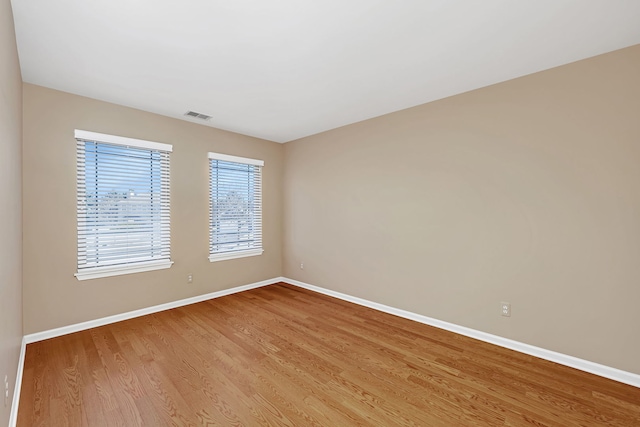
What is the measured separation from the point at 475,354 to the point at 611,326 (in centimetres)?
110

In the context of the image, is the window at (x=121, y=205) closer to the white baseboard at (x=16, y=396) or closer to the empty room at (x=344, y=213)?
the empty room at (x=344, y=213)

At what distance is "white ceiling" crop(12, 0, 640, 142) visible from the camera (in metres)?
1.78

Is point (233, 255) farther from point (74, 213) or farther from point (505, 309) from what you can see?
point (505, 309)

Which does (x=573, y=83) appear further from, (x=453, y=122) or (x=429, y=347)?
(x=429, y=347)

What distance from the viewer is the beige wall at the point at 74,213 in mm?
2791

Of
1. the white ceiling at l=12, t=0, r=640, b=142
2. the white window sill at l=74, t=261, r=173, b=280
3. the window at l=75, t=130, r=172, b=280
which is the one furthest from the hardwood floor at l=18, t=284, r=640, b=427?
the white ceiling at l=12, t=0, r=640, b=142

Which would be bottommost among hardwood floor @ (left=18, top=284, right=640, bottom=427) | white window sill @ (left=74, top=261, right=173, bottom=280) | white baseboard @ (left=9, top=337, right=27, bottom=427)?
hardwood floor @ (left=18, top=284, right=640, bottom=427)

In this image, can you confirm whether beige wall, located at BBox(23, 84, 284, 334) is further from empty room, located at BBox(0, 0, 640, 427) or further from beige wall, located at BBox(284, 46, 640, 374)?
beige wall, located at BBox(284, 46, 640, 374)

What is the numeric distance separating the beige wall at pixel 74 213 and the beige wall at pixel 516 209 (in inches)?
89.2

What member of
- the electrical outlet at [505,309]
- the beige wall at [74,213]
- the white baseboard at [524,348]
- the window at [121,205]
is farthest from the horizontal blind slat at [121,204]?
the electrical outlet at [505,309]

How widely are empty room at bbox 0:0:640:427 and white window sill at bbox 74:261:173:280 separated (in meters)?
0.02

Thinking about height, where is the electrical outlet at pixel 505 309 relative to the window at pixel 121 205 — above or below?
below

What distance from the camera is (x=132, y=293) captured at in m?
3.44

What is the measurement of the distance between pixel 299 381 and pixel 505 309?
221cm
